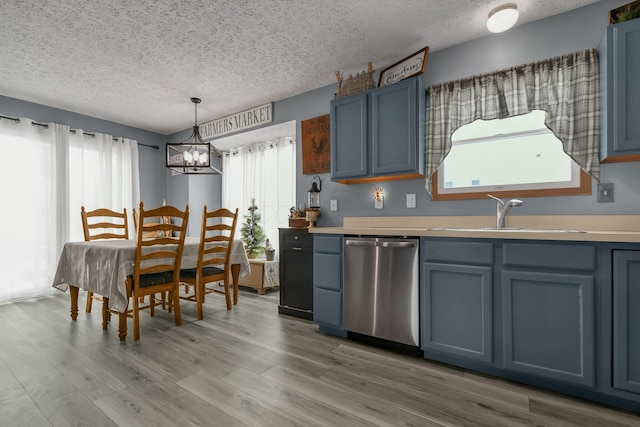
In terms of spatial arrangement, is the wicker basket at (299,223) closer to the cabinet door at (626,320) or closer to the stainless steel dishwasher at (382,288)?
the stainless steel dishwasher at (382,288)

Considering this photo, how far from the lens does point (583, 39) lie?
2203 millimetres

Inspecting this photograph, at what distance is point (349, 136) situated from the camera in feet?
9.59

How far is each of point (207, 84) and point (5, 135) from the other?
2538 mm

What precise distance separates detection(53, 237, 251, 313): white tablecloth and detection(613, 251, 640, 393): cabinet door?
10.2 ft

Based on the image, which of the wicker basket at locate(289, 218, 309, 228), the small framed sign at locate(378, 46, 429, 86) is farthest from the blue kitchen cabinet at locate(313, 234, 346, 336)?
the small framed sign at locate(378, 46, 429, 86)

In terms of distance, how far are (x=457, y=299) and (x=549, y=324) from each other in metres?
0.49

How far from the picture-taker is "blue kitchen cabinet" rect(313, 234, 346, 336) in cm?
265

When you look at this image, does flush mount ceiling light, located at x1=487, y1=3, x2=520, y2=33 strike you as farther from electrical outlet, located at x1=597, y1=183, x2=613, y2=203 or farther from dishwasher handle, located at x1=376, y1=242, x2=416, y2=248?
dishwasher handle, located at x1=376, y1=242, x2=416, y2=248

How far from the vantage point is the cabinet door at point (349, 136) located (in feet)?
9.29

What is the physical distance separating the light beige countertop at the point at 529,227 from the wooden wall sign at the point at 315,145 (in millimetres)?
987

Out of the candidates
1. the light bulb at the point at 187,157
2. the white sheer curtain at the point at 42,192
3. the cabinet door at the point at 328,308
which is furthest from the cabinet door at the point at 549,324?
the white sheer curtain at the point at 42,192

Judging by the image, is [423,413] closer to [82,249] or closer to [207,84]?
[82,249]

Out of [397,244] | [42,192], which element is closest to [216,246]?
[397,244]

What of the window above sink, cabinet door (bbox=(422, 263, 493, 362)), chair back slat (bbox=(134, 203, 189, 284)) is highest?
the window above sink
